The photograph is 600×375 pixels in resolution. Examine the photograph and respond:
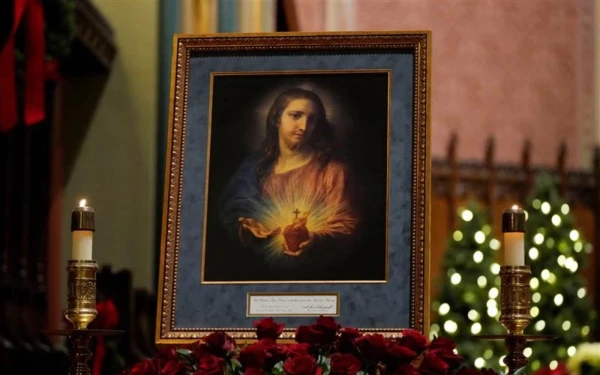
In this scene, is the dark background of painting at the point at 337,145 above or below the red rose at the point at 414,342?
above

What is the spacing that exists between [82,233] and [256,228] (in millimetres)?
399

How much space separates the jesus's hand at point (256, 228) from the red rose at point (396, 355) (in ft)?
2.08

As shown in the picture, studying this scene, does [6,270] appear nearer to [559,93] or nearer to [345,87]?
[345,87]

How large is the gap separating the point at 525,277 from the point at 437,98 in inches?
478

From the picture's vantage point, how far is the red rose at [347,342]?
2.11 meters

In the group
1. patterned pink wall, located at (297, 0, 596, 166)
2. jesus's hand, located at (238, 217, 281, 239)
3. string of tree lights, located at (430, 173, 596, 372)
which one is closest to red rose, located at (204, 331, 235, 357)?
jesus's hand, located at (238, 217, 281, 239)

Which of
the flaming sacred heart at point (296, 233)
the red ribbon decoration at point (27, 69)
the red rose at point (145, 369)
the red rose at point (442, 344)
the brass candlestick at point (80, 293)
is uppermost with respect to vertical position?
the red ribbon decoration at point (27, 69)

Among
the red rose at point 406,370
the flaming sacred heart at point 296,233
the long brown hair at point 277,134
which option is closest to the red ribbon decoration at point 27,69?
the long brown hair at point 277,134

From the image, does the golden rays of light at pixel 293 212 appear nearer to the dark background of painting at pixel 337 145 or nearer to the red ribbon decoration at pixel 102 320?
the dark background of painting at pixel 337 145

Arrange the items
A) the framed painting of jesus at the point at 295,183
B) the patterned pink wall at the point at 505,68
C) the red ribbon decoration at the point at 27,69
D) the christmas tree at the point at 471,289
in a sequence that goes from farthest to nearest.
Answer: the patterned pink wall at the point at 505,68, the christmas tree at the point at 471,289, the red ribbon decoration at the point at 27,69, the framed painting of jesus at the point at 295,183

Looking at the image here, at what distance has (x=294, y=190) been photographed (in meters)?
2.68

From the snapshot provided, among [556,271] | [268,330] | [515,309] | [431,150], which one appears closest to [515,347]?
[515,309]

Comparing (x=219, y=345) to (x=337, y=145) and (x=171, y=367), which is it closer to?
(x=171, y=367)

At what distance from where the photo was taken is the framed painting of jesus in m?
2.59
